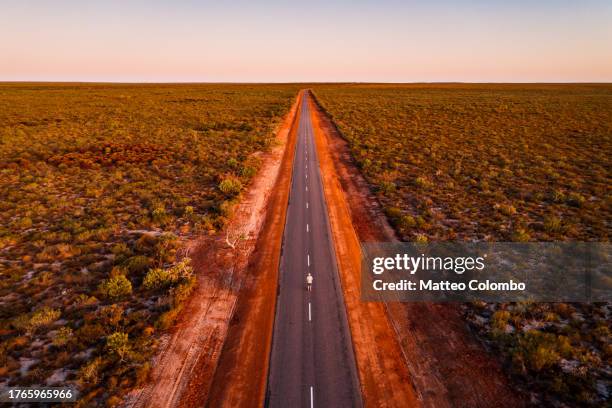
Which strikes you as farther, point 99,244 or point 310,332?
point 99,244

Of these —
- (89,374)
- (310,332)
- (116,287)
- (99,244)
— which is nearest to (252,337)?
(310,332)

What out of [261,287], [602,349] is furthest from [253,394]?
[602,349]
